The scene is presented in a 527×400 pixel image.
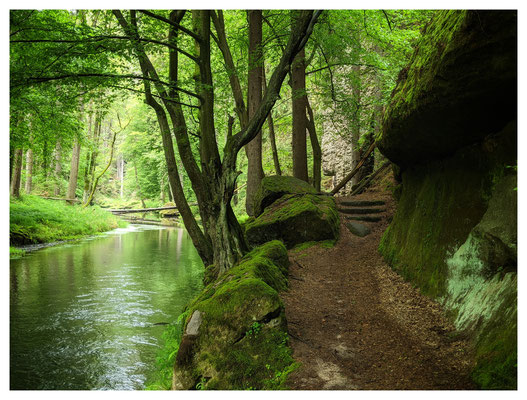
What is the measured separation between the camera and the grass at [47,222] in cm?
1623

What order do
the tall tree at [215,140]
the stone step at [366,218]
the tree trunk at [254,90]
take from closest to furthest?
1. the tall tree at [215,140]
2. the tree trunk at [254,90]
3. the stone step at [366,218]

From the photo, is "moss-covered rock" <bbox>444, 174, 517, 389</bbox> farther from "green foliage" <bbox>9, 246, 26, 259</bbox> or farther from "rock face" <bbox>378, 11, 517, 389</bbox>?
"green foliage" <bbox>9, 246, 26, 259</bbox>

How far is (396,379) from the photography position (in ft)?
11.8

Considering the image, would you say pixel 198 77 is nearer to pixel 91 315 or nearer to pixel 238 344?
pixel 91 315

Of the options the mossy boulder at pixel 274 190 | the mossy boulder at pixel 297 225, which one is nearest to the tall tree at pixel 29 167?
the mossy boulder at pixel 274 190

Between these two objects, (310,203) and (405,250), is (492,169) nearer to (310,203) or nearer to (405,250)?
(405,250)

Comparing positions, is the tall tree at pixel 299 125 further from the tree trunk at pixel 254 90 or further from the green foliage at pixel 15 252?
the green foliage at pixel 15 252

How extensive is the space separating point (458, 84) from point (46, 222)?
19.2 m

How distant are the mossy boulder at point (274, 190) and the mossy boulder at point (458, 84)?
19.2 feet

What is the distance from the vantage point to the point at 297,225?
9.90 meters

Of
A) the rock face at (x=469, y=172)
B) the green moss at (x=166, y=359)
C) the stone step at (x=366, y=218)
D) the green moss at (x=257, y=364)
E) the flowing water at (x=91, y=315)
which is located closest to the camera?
the rock face at (x=469, y=172)

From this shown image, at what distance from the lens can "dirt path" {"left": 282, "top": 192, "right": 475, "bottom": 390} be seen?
11.9 feet

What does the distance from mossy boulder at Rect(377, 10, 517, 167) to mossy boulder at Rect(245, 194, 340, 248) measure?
155 inches

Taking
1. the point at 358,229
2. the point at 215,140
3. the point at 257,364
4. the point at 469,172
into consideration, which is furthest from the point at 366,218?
the point at 257,364
